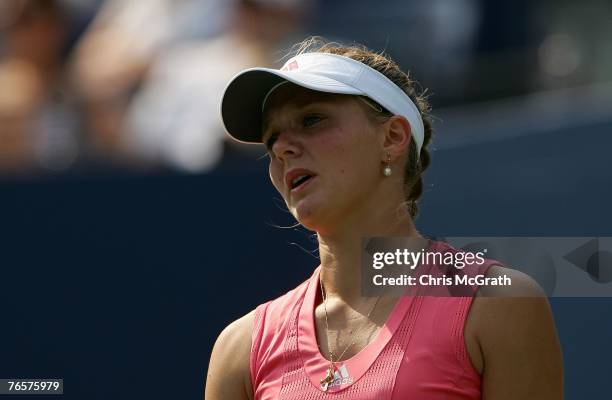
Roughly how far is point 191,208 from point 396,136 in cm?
170

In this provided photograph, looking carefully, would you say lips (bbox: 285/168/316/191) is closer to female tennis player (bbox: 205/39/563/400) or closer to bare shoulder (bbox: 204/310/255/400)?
female tennis player (bbox: 205/39/563/400)

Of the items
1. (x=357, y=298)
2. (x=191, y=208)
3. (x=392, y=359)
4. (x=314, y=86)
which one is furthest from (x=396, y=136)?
(x=191, y=208)

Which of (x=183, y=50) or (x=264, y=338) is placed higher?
(x=183, y=50)

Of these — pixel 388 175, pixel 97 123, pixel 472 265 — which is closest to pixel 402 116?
pixel 388 175

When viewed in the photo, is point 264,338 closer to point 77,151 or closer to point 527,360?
point 527,360

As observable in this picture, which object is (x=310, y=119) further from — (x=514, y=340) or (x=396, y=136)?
(x=514, y=340)

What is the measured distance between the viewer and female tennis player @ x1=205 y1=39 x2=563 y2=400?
2.42 m

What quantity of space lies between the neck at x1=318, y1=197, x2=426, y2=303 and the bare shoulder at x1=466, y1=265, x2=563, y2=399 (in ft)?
1.02

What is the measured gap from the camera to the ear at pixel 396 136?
8.94ft

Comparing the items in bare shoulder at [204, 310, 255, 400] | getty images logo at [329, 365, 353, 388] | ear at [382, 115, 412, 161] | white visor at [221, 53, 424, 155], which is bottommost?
getty images logo at [329, 365, 353, 388]

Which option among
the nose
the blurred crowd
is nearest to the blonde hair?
the nose

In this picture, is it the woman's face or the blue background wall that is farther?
the blue background wall

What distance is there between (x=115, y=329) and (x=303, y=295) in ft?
5.46

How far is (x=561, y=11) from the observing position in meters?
6.07
